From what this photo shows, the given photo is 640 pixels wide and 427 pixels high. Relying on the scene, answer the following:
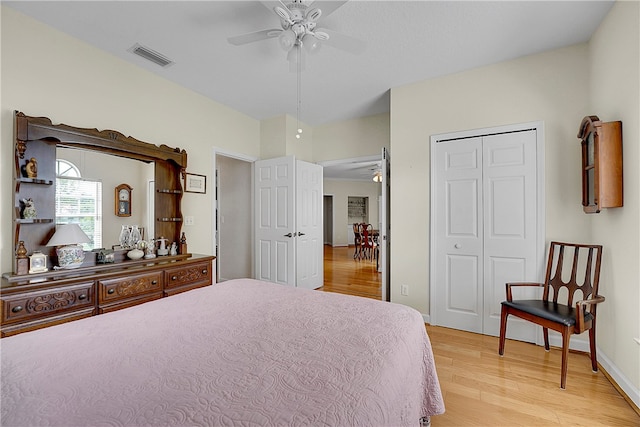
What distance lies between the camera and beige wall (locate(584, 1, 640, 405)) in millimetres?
1794

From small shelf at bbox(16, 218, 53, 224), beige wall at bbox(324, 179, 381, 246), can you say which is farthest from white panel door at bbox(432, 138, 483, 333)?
beige wall at bbox(324, 179, 381, 246)

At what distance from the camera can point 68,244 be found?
2119mm

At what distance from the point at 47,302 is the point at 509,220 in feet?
12.3

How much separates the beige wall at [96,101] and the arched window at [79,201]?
0.15 m

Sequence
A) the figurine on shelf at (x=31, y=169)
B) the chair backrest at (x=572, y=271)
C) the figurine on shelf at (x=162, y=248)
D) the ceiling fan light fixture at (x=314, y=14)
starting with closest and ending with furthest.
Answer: the ceiling fan light fixture at (x=314, y=14)
the figurine on shelf at (x=31, y=169)
the chair backrest at (x=572, y=271)
the figurine on shelf at (x=162, y=248)

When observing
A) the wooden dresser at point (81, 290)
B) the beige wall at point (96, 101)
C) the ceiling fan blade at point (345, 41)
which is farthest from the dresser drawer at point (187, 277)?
the ceiling fan blade at point (345, 41)

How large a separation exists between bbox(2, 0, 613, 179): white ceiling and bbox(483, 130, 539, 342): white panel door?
2.84 feet

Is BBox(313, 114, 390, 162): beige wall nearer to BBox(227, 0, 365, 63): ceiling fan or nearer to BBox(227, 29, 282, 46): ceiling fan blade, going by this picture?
BBox(227, 0, 365, 63): ceiling fan

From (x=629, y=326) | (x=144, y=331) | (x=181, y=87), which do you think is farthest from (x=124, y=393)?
(x=181, y=87)

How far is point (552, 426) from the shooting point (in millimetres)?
1603

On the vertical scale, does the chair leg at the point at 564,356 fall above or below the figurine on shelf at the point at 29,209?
below

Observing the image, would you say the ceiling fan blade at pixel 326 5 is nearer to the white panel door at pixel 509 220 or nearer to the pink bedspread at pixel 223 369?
the pink bedspread at pixel 223 369

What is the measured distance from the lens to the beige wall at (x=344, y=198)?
1030 centimetres

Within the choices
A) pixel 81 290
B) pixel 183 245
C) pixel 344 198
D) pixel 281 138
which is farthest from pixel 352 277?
pixel 344 198
